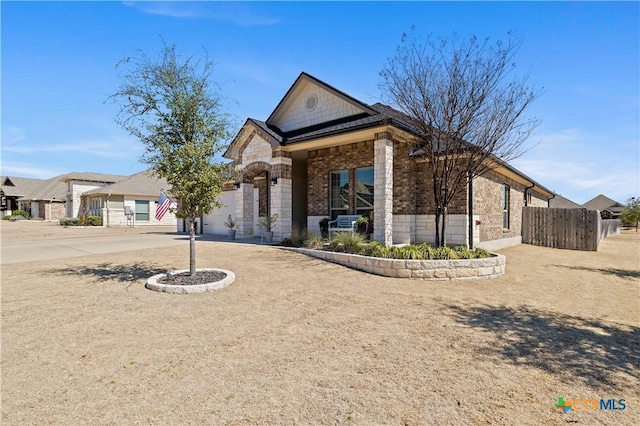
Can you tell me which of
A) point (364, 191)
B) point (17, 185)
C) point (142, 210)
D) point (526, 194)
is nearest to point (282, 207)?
point (364, 191)

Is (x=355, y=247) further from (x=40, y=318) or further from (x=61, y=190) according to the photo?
(x=61, y=190)

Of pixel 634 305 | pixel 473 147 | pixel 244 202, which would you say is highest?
pixel 473 147

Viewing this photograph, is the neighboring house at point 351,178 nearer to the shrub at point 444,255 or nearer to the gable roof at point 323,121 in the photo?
the gable roof at point 323,121

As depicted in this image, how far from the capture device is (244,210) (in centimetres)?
1531

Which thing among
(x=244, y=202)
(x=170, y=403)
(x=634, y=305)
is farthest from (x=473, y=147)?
(x=244, y=202)

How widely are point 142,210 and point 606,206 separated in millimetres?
68289

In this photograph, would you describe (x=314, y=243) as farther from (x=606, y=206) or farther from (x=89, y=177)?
(x=606, y=206)

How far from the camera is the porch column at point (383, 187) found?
10773 mm

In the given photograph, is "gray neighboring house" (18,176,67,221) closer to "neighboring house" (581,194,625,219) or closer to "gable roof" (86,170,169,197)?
"gable roof" (86,170,169,197)

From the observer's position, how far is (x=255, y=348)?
3961 mm

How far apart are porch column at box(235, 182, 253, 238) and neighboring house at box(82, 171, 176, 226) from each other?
15.5 meters

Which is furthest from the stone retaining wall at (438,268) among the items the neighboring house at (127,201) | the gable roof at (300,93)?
the neighboring house at (127,201)

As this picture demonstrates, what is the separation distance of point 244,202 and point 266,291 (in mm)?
9416

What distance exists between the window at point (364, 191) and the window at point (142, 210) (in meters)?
25.5
